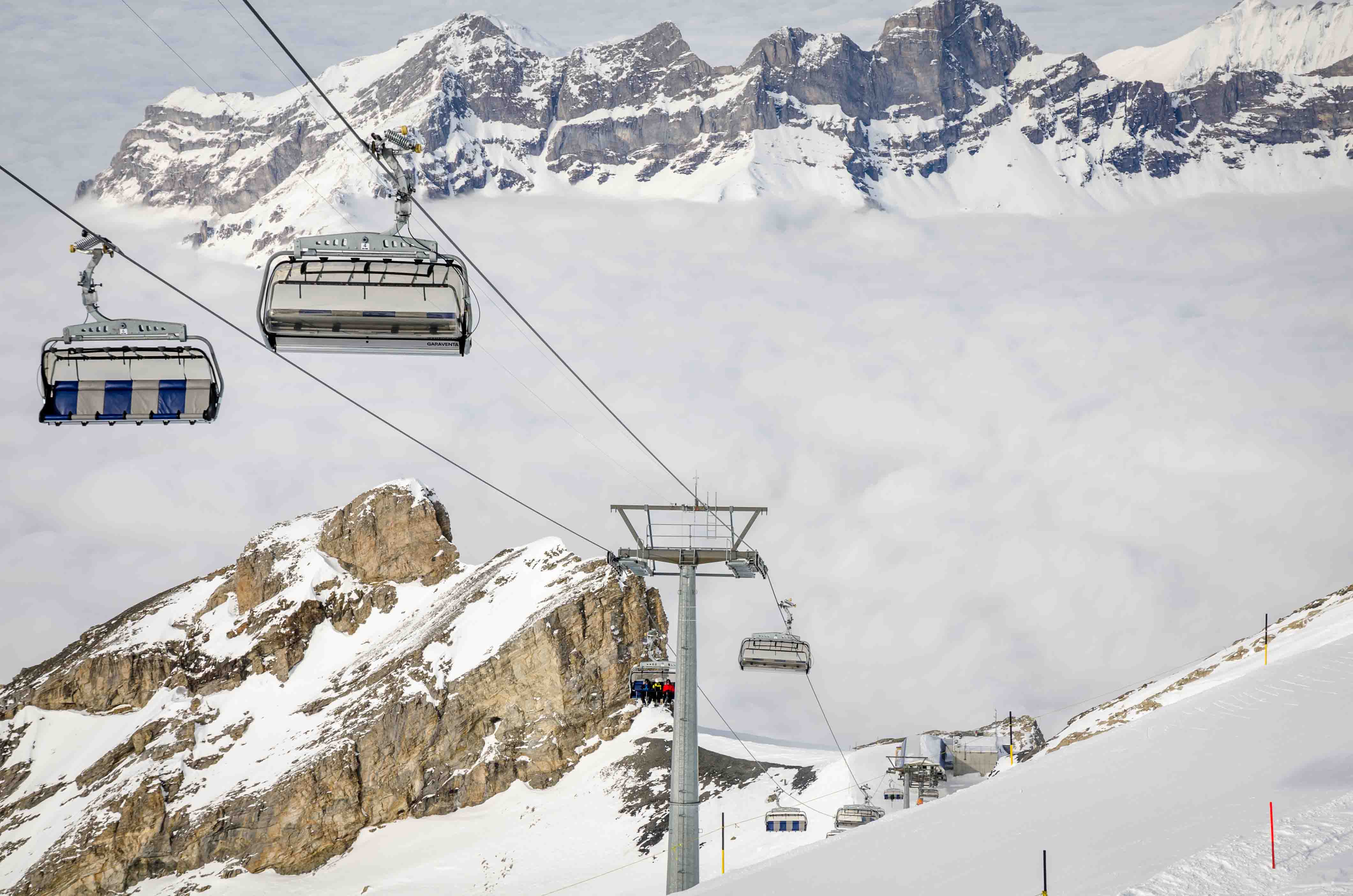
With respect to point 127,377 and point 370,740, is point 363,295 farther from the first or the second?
point 370,740

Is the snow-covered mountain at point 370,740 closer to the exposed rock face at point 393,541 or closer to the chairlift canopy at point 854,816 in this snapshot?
the exposed rock face at point 393,541

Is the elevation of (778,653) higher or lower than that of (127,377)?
lower

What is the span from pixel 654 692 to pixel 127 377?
2767cm

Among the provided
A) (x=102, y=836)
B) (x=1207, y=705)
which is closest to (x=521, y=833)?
(x=102, y=836)

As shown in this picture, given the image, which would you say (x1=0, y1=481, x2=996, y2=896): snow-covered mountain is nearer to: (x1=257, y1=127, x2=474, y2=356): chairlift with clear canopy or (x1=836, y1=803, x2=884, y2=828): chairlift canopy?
(x1=836, y1=803, x2=884, y2=828): chairlift canopy

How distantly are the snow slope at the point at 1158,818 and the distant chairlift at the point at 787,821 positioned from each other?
2886 centimetres

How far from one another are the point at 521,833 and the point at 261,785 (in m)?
31.8

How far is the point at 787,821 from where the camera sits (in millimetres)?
72062

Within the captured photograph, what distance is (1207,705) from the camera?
42562 mm

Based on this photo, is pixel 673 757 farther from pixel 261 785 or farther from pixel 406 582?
pixel 406 582

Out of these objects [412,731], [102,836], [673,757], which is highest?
[673,757]

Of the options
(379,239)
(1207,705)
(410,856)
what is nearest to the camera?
(379,239)

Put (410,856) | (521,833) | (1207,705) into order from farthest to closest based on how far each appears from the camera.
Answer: (410,856) → (521,833) → (1207,705)

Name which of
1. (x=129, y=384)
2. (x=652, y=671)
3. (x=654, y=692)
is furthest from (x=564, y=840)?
(x=129, y=384)
